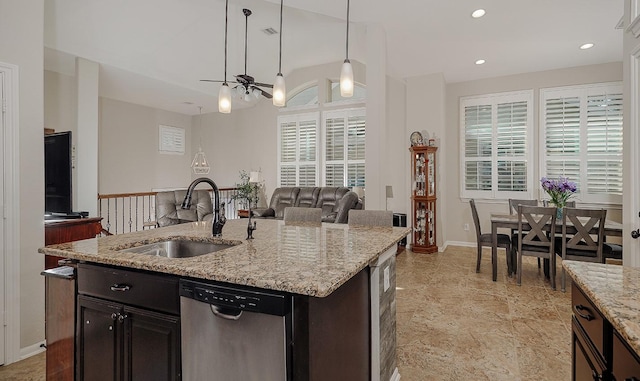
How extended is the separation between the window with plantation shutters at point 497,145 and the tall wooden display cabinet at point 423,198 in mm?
891

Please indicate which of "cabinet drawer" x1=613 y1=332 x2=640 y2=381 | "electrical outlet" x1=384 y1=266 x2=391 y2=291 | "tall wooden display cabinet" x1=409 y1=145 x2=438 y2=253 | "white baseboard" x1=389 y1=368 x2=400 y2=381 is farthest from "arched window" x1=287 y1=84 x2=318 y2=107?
"cabinet drawer" x1=613 y1=332 x2=640 y2=381

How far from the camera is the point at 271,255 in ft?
5.34

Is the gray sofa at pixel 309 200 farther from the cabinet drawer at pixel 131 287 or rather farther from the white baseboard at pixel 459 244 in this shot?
the cabinet drawer at pixel 131 287

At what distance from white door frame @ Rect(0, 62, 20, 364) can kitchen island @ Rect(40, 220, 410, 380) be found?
1.05 metres

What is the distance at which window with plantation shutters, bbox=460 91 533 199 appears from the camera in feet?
19.0

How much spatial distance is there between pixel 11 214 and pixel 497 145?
21.8ft

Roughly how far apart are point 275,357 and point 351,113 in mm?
6349

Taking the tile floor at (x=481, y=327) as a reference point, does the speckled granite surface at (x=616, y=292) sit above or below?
above

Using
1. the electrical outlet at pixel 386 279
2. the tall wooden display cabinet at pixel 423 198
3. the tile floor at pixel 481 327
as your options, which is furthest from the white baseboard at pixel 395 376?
the tall wooden display cabinet at pixel 423 198

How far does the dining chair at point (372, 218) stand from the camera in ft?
8.42

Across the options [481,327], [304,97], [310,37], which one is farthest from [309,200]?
[481,327]

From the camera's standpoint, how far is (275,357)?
121 cm

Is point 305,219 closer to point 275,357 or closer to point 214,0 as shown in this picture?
point 275,357

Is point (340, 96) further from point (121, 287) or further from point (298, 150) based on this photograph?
A: point (121, 287)
